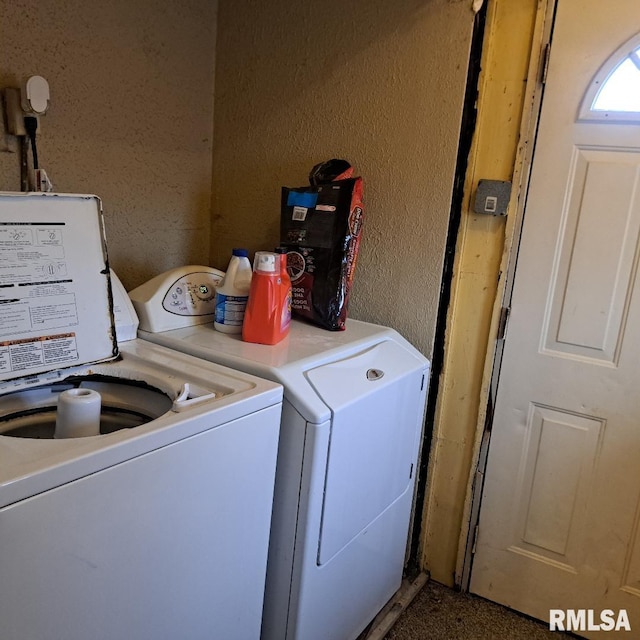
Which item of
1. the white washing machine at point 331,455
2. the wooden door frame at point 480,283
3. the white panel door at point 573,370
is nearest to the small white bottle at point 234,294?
the white washing machine at point 331,455

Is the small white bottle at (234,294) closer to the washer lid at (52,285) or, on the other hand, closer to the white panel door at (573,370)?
the washer lid at (52,285)

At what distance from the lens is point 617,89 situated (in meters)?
1.66

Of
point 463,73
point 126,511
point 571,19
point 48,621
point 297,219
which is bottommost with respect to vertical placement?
point 48,621

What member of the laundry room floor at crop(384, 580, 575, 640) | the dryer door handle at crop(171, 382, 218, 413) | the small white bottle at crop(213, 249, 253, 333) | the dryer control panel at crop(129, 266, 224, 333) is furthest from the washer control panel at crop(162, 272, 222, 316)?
the laundry room floor at crop(384, 580, 575, 640)

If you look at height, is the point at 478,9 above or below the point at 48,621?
above

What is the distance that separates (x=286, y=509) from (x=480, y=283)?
103 cm

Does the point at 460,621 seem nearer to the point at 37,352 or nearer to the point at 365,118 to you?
the point at 37,352

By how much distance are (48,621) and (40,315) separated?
747mm

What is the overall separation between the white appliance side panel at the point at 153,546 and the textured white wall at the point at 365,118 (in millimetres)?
883

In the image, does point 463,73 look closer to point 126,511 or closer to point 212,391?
point 212,391

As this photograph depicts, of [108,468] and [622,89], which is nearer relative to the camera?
[108,468]

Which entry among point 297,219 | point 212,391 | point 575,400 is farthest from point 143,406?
point 575,400

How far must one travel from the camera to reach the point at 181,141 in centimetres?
221

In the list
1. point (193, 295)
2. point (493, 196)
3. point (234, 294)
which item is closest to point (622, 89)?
point (493, 196)
